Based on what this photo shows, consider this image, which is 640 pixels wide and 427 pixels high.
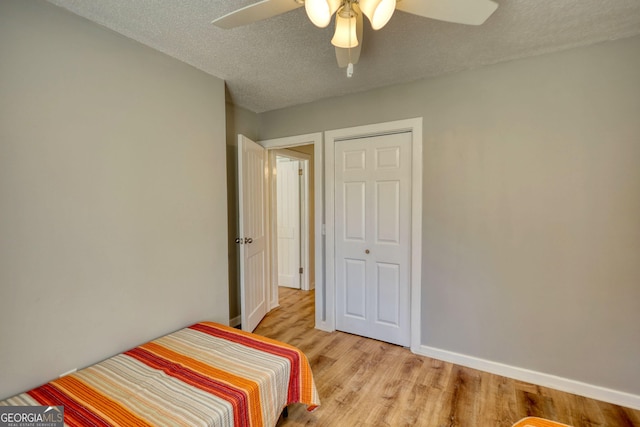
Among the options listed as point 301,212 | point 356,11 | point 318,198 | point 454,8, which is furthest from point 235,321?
point 454,8

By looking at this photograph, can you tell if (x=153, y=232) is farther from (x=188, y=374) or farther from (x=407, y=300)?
(x=407, y=300)

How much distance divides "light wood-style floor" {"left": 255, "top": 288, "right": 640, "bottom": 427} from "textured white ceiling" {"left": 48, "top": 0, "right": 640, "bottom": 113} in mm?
2333

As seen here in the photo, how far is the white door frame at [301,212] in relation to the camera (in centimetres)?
347

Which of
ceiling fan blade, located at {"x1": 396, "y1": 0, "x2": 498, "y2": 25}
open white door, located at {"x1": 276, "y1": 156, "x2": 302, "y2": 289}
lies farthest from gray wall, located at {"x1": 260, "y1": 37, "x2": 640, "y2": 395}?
open white door, located at {"x1": 276, "y1": 156, "x2": 302, "y2": 289}

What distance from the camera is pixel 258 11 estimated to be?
3.87ft

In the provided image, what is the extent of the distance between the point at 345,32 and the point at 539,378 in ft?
8.43

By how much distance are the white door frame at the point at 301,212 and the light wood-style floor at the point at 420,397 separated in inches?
51.3

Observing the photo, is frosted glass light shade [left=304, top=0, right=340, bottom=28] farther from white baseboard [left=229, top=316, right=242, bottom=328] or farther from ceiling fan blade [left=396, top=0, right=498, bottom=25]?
white baseboard [left=229, top=316, right=242, bottom=328]

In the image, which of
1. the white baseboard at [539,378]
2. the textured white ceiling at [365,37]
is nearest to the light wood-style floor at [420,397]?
the white baseboard at [539,378]

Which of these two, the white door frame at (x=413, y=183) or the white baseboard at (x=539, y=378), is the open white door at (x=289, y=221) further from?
the white baseboard at (x=539, y=378)

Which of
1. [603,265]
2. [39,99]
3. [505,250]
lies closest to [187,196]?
[39,99]

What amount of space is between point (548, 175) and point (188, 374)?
2.56 metres

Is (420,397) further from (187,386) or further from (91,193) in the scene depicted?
(91,193)

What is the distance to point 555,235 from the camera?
1.97 m
